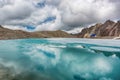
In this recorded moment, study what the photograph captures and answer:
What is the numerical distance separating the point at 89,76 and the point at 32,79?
715cm

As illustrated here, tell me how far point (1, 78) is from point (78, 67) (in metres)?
12.3

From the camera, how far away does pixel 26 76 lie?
67.6 ft

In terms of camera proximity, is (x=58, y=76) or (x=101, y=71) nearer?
(x=58, y=76)

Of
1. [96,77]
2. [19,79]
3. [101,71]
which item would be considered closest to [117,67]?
[101,71]

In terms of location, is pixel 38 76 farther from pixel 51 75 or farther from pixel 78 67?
pixel 78 67

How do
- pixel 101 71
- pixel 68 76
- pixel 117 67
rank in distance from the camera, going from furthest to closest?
1. pixel 117 67
2. pixel 101 71
3. pixel 68 76

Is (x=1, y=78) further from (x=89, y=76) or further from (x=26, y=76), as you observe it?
(x=89, y=76)

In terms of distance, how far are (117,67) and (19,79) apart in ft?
54.1

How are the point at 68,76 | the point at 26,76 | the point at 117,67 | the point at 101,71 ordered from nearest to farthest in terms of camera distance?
the point at 26,76 < the point at 68,76 < the point at 101,71 < the point at 117,67

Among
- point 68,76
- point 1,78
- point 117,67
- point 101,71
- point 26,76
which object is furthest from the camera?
→ point 117,67

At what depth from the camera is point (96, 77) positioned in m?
22.3

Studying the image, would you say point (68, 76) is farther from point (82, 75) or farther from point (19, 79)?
point (19, 79)

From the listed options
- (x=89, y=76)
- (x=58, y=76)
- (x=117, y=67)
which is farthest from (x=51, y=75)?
(x=117, y=67)

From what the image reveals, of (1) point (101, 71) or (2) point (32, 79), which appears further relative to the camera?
(1) point (101, 71)
